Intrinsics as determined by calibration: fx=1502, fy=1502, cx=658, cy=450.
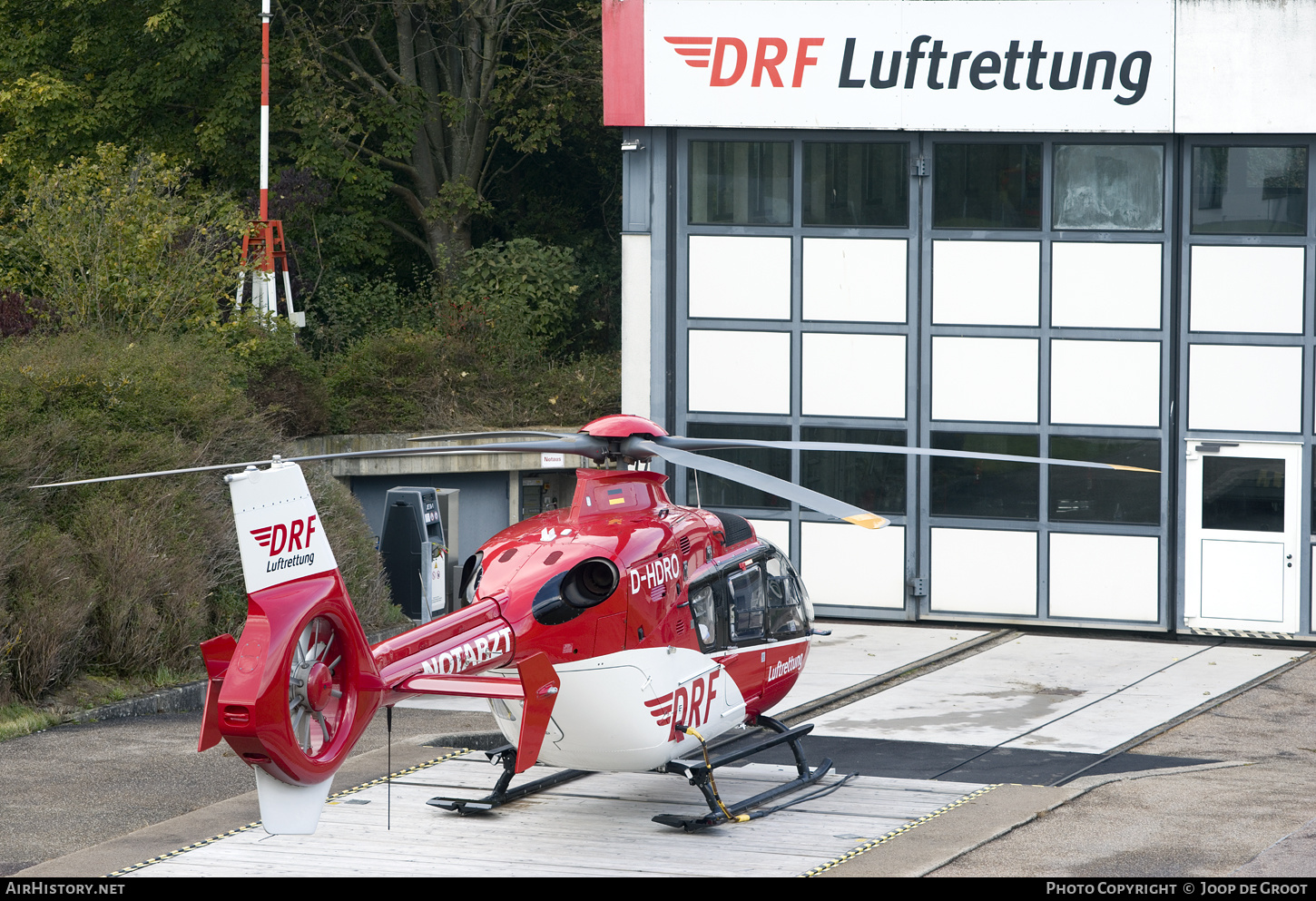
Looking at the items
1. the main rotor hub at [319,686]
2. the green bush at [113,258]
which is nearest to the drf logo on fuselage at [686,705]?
the main rotor hub at [319,686]

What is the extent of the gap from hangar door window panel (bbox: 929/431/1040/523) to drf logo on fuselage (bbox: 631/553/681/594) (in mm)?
8983

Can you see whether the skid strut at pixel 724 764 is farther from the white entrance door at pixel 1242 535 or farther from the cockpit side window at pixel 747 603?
the white entrance door at pixel 1242 535

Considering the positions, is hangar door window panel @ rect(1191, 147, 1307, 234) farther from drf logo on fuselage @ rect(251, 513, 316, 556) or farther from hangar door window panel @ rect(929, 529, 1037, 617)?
drf logo on fuselage @ rect(251, 513, 316, 556)

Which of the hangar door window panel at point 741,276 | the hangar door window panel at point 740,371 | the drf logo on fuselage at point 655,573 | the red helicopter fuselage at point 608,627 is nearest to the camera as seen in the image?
the red helicopter fuselage at point 608,627

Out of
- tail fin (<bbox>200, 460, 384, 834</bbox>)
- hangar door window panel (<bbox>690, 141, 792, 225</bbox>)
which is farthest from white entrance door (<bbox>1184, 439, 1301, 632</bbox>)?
tail fin (<bbox>200, 460, 384, 834</bbox>)

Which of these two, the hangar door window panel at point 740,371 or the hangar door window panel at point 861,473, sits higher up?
the hangar door window panel at point 740,371

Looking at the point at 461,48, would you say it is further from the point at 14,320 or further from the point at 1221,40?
the point at 1221,40

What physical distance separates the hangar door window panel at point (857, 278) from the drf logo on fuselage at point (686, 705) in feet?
29.9

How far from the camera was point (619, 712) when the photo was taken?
9.70 metres

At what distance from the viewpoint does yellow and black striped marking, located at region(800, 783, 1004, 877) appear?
368 inches

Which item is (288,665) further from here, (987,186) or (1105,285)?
(1105,285)

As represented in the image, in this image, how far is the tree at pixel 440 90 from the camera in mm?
28016

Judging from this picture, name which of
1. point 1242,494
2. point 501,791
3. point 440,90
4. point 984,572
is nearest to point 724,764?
point 501,791
